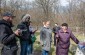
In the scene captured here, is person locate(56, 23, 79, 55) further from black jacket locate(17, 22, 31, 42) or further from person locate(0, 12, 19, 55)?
person locate(0, 12, 19, 55)

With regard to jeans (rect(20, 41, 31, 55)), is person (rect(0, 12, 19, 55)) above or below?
above

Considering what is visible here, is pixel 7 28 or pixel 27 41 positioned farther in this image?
pixel 27 41

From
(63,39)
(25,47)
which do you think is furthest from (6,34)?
(63,39)

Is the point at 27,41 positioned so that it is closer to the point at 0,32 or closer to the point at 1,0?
the point at 0,32

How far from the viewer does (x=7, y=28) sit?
6855 mm

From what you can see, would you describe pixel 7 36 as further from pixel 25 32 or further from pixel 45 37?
pixel 45 37

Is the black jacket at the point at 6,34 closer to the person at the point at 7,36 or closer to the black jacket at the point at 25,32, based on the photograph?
the person at the point at 7,36

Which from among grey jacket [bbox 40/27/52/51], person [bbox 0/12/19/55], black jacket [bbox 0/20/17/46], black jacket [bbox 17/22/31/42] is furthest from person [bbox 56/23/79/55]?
black jacket [bbox 0/20/17/46]

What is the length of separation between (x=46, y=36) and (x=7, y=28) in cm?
381

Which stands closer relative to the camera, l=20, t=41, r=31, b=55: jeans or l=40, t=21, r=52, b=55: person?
l=20, t=41, r=31, b=55: jeans

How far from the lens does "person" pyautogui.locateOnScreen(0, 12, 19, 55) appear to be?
265 inches

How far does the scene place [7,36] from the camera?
677 cm

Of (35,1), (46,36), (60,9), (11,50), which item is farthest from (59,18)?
(11,50)

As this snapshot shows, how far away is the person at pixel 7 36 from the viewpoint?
6.73m
